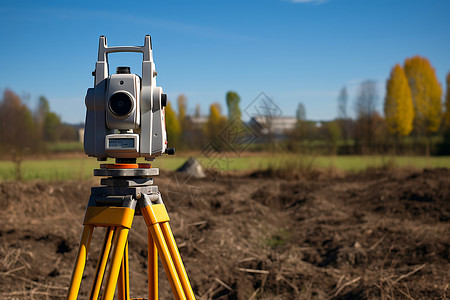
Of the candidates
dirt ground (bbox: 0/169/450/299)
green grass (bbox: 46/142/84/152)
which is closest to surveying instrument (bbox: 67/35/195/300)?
dirt ground (bbox: 0/169/450/299)

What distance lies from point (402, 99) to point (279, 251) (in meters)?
28.1

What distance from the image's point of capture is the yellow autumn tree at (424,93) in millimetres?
28006

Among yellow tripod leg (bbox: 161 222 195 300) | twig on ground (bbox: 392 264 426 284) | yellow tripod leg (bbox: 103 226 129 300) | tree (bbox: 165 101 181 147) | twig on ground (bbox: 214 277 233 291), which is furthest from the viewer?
tree (bbox: 165 101 181 147)

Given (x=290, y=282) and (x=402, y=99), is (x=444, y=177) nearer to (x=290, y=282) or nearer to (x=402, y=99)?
(x=290, y=282)

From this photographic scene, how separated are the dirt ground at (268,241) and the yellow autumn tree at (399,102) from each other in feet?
65.3

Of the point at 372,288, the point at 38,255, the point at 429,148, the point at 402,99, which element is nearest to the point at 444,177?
the point at 429,148

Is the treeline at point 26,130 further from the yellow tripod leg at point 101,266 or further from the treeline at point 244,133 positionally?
the yellow tripod leg at point 101,266

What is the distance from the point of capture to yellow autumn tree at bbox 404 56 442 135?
91.9 feet

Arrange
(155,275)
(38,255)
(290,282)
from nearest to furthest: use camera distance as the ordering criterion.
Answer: (155,275)
(290,282)
(38,255)

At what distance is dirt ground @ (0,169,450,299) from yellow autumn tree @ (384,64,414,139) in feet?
65.3

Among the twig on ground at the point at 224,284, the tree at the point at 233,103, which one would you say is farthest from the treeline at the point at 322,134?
the twig on ground at the point at 224,284

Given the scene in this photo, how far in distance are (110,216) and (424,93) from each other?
109ft

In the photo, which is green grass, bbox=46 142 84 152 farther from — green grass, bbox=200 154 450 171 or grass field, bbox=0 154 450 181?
green grass, bbox=200 154 450 171

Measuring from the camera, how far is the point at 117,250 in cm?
181
